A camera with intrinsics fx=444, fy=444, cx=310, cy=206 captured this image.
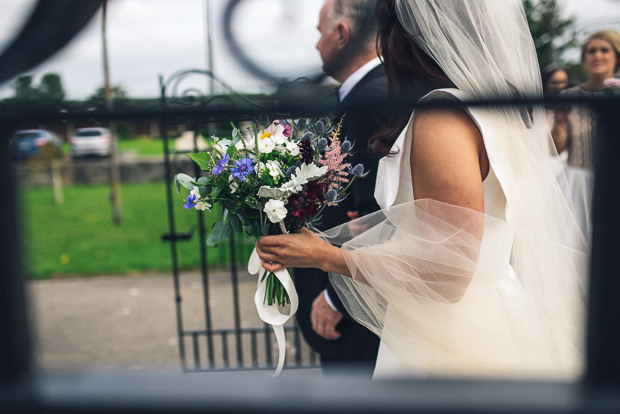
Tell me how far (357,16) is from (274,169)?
113cm

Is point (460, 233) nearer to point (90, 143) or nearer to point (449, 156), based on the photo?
point (449, 156)

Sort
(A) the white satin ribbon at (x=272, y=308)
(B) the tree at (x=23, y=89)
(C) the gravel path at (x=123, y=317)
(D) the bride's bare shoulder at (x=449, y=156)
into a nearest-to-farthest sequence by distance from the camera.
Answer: (B) the tree at (x=23, y=89)
(D) the bride's bare shoulder at (x=449, y=156)
(A) the white satin ribbon at (x=272, y=308)
(C) the gravel path at (x=123, y=317)

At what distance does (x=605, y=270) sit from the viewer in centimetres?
65

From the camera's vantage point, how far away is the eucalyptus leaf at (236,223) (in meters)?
1.36

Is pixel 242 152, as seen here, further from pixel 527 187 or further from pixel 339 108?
pixel 527 187

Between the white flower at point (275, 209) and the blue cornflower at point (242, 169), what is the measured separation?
0.34 ft

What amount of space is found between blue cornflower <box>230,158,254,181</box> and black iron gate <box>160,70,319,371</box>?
302mm

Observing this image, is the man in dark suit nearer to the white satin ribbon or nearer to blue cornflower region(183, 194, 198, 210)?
the white satin ribbon

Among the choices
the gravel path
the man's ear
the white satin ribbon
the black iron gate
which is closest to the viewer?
the white satin ribbon

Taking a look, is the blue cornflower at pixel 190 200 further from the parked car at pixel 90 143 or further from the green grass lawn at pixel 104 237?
the parked car at pixel 90 143

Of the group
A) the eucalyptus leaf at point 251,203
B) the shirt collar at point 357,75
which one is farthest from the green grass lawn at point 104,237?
the eucalyptus leaf at point 251,203

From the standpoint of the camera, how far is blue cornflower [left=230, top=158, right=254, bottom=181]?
4.08 ft

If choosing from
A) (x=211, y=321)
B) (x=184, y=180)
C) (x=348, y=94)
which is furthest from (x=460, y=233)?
(x=211, y=321)

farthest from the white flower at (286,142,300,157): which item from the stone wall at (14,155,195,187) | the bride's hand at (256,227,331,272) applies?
the stone wall at (14,155,195,187)
